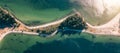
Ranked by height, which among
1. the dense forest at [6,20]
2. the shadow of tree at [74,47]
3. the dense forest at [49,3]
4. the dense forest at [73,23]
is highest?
the dense forest at [49,3]

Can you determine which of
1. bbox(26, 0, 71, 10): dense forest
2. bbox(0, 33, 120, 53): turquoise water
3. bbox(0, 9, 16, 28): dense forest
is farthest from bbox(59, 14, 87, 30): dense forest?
bbox(0, 9, 16, 28): dense forest

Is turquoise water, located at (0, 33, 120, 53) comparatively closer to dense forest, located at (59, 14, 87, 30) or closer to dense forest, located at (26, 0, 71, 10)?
dense forest, located at (59, 14, 87, 30)

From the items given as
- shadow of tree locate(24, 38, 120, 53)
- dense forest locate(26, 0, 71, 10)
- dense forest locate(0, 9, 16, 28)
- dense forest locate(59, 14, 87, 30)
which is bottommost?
shadow of tree locate(24, 38, 120, 53)

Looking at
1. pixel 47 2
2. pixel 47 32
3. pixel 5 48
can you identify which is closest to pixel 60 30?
pixel 47 32

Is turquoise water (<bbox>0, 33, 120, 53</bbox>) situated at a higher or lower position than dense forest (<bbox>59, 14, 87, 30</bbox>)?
lower

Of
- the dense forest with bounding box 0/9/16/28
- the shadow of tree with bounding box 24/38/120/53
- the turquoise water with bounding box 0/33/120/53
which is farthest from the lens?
the shadow of tree with bounding box 24/38/120/53

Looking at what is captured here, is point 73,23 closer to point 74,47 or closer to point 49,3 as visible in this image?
point 74,47

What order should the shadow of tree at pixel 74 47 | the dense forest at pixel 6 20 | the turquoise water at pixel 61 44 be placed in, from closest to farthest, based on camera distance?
the dense forest at pixel 6 20
the turquoise water at pixel 61 44
the shadow of tree at pixel 74 47

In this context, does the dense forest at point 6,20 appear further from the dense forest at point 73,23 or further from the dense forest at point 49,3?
the dense forest at point 73,23

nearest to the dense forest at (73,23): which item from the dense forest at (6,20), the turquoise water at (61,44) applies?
the turquoise water at (61,44)

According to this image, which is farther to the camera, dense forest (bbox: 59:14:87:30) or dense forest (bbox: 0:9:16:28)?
dense forest (bbox: 59:14:87:30)
